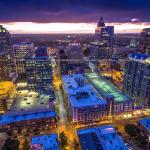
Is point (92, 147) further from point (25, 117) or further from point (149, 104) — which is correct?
point (149, 104)

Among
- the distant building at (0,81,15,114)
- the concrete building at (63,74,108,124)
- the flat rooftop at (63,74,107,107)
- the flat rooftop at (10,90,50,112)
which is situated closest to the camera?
the concrete building at (63,74,108,124)

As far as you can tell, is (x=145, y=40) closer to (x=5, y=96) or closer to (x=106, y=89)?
(x=106, y=89)

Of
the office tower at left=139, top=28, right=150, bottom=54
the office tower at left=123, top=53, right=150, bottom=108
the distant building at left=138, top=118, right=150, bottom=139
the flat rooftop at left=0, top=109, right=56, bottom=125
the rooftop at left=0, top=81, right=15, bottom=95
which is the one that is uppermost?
the office tower at left=139, top=28, right=150, bottom=54

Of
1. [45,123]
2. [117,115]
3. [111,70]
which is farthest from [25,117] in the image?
[111,70]

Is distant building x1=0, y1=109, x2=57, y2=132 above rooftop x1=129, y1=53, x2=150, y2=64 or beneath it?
beneath

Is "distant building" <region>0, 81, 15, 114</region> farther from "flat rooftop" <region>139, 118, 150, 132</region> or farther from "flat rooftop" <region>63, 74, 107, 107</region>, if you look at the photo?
"flat rooftop" <region>139, 118, 150, 132</region>

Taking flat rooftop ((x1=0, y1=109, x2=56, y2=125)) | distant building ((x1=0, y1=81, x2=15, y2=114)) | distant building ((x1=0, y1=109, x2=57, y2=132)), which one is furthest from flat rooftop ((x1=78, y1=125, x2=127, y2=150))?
distant building ((x1=0, y1=81, x2=15, y2=114))

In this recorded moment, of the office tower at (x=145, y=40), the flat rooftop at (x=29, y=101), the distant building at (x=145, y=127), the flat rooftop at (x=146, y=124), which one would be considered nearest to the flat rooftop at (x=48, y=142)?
the flat rooftop at (x=29, y=101)
